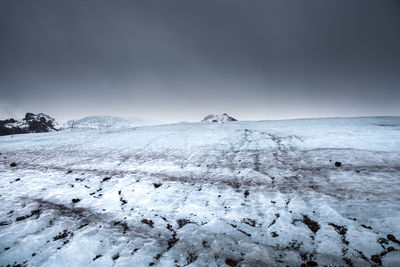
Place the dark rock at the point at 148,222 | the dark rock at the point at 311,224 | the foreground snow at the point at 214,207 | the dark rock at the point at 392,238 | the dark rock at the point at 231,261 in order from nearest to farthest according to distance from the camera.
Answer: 1. the dark rock at the point at 231,261
2. the dark rock at the point at 392,238
3. the foreground snow at the point at 214,207
4. the dark rock at the point at 311,224
5. the dark rock at the point at 148,222

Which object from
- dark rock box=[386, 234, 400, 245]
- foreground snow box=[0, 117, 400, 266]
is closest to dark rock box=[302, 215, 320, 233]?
foreground snow box=[0, 117, 400, 266]

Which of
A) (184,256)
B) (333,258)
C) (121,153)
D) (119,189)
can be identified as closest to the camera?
(333,258)

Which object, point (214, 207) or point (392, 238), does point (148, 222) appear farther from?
point (392, 238)

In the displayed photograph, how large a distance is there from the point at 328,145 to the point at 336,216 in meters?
9.33

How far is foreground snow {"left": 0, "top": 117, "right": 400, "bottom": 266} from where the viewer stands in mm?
6020

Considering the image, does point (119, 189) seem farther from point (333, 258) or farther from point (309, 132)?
point (309, 132)

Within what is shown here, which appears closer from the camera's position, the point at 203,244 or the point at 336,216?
the point at 203,244

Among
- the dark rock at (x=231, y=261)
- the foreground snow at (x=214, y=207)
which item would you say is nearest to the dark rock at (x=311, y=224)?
the foreground snow at (x=214, y=207)

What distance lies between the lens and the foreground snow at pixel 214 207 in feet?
Answer: 19.7

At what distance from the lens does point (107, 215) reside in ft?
27.9

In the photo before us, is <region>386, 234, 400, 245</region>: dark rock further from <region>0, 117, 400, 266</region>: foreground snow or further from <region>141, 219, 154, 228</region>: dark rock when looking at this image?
<region>141, 219, 154, 228</region>: dark rock

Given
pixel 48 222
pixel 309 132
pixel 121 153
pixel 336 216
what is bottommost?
pixel 48 222

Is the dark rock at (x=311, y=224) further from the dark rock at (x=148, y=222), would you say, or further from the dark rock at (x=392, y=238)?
the dark rock at (x=148, y=222)

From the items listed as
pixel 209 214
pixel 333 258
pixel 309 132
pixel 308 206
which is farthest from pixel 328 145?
pixel 209 214
